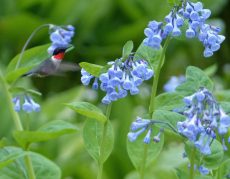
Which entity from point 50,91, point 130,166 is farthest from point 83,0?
point 130,166

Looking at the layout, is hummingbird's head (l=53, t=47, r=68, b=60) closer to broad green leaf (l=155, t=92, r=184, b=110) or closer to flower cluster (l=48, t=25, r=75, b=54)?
flower cluster (l=48, t=25, r=75, b=54)

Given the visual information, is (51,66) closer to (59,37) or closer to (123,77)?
(59,37)

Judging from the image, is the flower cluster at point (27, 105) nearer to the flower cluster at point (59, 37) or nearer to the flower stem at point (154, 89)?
the flower cluster at point (59, 37)

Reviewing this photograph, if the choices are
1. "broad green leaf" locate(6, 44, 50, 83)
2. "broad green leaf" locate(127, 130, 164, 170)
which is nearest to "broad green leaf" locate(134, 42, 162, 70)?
"broad green leaf" locate(127, 130, 164, 170)

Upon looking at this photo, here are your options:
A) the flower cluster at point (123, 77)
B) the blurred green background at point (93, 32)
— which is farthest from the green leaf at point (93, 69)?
the blurred green background at point (93, 32)

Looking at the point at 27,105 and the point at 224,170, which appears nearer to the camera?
the point at 224,170

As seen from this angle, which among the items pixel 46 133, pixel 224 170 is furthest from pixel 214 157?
pixel 46 133
